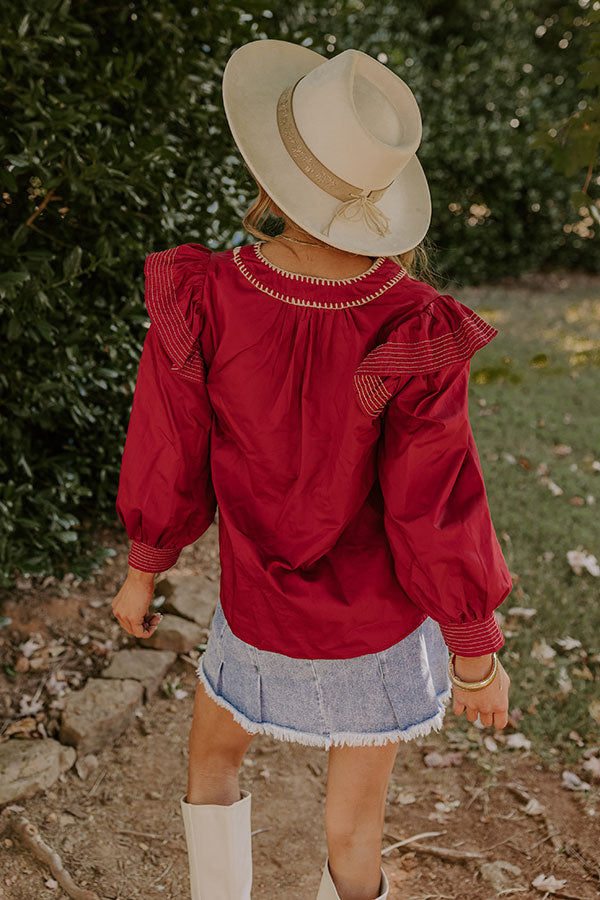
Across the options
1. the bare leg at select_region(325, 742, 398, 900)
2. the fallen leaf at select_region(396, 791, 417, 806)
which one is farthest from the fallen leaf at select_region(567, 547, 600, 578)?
the bare leg at select_region(325, 742, 398, 900)

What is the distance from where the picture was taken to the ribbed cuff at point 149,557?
169 centimetres

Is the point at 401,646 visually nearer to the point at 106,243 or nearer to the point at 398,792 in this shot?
the point at 398,792

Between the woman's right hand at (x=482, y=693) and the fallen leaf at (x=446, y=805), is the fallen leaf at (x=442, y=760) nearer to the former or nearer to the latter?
the fallen leaf at (x=446, y=805)

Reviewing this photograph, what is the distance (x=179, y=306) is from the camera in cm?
153

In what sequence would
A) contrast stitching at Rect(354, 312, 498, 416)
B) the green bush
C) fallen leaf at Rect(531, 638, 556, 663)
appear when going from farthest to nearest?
1. fallen leaf at Rect(531, 638, 556, 663)
2. the green bush
3. contrast stitching at Rect(354, 312, 498, 416)

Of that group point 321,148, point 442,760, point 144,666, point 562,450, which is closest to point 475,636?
point 321,148

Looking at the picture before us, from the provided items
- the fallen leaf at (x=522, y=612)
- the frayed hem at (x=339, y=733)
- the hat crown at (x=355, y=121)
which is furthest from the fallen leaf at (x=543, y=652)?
the hat crown at (x=355, y=121)

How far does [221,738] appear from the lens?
176cm

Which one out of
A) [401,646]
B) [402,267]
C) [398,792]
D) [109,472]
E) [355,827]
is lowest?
[398,792]

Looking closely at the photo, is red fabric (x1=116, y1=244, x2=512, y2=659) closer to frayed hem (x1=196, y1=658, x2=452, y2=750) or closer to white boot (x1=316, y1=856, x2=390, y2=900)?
frayed hem (x1=196, y1=658, x2=452, y2=750)

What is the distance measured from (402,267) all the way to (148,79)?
6.60 ft

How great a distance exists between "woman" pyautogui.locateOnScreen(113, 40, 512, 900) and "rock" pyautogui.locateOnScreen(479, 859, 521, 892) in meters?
0.78

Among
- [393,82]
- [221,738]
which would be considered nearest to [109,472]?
[221,738]

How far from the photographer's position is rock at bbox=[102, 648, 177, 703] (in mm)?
2918
